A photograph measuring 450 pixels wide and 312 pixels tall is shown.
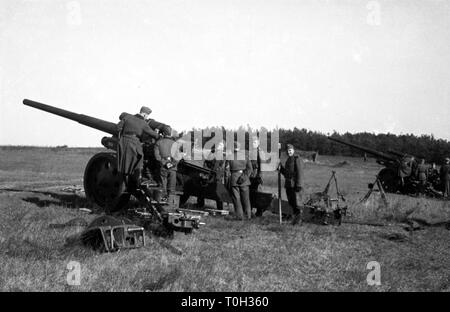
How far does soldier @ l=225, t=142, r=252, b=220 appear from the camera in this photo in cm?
904

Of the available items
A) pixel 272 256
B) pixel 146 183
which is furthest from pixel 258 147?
pixel 272 256

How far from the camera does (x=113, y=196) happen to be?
8781mm

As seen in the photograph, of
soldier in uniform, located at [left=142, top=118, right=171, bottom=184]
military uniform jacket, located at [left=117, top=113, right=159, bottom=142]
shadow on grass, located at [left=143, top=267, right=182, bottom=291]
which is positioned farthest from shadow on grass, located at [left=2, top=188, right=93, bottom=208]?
shadow on grass, located at [left=143, top=267, right=182, bottom=291]

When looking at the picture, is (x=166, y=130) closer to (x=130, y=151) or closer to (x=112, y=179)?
(x=112, y=179)

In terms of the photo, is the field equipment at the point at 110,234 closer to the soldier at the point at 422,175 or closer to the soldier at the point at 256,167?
the soldier at the point at 256,167

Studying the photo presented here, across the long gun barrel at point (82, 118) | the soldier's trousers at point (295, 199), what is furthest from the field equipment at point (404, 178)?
the long gun barrel at point (82, 118)

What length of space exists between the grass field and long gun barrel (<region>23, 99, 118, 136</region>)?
2.07m

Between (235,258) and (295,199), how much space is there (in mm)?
3653

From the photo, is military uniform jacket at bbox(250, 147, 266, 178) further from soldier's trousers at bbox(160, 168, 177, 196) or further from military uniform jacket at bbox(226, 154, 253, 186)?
soldier's trousers at bbox(160, 168, 177, 196)

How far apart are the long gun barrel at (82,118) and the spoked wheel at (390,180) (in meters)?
13.8

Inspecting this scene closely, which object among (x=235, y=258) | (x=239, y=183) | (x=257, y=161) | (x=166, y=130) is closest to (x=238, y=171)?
(x=239, y=183)

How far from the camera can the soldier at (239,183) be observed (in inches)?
356

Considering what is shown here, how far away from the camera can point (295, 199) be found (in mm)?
9242
